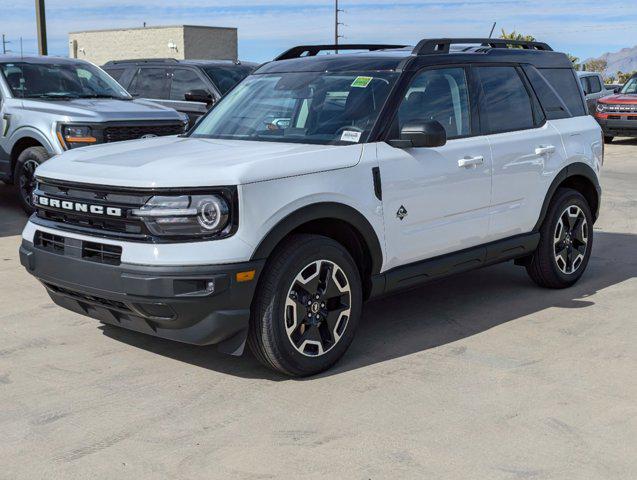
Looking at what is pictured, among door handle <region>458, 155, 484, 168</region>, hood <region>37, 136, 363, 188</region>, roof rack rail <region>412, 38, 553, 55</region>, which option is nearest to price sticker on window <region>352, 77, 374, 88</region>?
roof rack rail <region>412, 38, 553, 55</region>

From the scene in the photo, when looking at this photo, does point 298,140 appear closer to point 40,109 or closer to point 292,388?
point 292,388

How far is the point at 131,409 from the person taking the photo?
174 inches

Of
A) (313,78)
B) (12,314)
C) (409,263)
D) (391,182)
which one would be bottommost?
(12,314)

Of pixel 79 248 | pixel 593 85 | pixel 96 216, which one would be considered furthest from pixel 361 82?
pixel 593 85

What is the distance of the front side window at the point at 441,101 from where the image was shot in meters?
5.52

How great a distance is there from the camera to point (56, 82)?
10727 mm

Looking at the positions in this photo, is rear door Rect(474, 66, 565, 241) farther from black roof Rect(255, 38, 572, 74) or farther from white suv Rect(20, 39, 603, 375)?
black roof Rect(255, 38, 572, 74)

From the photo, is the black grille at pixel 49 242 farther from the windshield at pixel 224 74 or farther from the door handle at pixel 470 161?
the windshield at pixel 224 74

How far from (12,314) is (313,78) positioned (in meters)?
2.67

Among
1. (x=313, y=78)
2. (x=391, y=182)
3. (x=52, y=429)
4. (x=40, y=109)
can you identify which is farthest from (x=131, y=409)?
(x=40, y=109)

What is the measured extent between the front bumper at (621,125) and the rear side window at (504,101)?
14.7 meters

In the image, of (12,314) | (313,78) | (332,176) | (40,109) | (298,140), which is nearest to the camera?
(332,176)

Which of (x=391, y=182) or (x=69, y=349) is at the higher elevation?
(x=391, y=182)

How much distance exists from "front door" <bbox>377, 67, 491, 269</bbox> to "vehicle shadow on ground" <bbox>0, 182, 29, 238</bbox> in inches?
211
